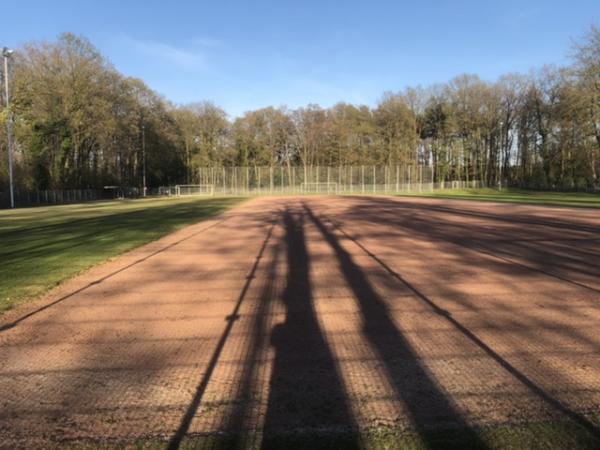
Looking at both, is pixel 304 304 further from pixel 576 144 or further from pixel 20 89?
pixel 576 144

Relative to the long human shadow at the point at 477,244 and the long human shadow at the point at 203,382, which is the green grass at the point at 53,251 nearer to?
the long human shadow at the point at 203,382

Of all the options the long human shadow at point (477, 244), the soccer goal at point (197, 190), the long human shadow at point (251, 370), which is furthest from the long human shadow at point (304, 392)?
the soccer goal at point (197, 190)

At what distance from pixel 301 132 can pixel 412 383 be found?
80.6 metres

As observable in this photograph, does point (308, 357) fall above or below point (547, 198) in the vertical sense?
below

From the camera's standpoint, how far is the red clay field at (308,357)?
3225 mm

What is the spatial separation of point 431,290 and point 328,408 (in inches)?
165

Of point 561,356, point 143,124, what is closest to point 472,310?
point 561,356

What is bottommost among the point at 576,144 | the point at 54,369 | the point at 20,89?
the point at 54,369

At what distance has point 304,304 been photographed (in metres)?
6.47

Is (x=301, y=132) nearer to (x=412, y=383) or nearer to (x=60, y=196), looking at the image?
(x=60, y=196)

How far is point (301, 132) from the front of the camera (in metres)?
82.2

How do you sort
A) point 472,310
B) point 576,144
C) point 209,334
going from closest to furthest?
point 209,334, point 472,310, point 576,144

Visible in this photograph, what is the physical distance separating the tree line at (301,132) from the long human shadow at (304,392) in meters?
52.0

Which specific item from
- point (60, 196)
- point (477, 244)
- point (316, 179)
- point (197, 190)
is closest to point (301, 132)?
point (316, 179)
